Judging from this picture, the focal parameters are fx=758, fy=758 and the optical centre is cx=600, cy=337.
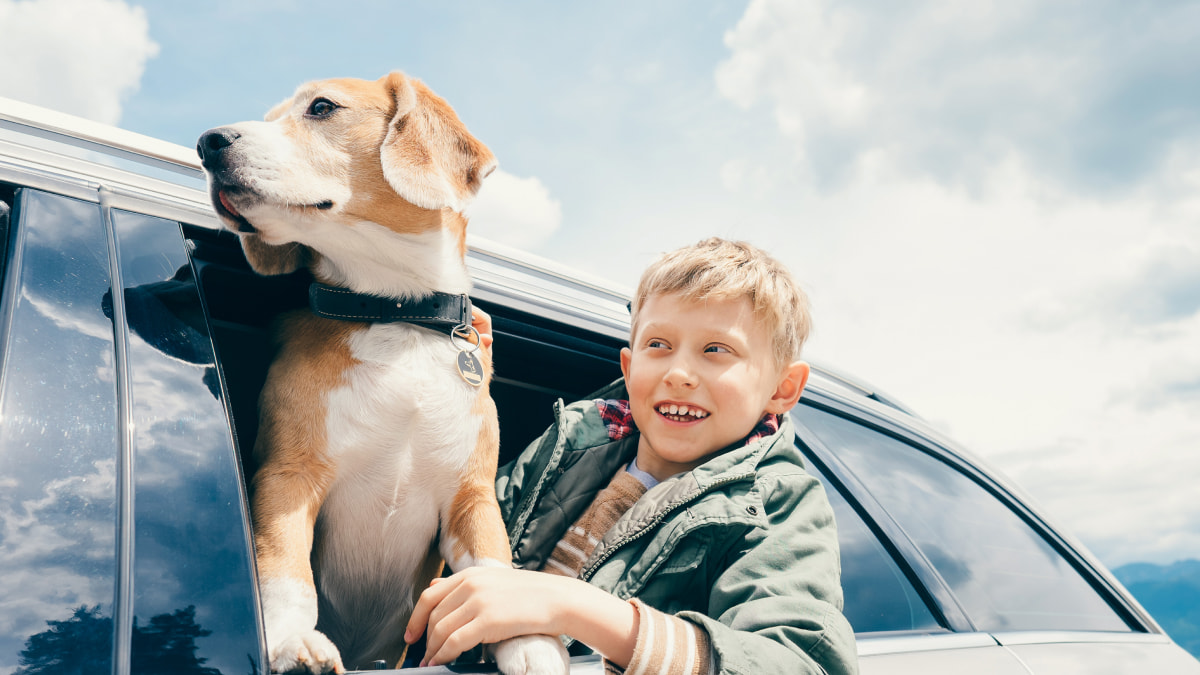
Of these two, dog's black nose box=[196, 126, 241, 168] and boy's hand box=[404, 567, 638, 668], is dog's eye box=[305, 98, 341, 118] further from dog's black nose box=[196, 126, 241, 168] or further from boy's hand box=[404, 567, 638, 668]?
boy's hand box=[404, 567, 638, 668]

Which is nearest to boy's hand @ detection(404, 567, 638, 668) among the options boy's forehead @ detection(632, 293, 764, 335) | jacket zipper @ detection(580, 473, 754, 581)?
jacket zipper @ detection(580, 473, 754, 581)

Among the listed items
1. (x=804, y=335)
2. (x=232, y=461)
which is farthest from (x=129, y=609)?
(x=804, y=335)

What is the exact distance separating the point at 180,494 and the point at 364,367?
0.58m

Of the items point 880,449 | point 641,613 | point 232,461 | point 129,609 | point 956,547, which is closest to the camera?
point 129,609

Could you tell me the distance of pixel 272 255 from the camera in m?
1.66

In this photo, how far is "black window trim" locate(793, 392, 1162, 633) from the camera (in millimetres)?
2053

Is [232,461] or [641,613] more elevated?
[232,461]

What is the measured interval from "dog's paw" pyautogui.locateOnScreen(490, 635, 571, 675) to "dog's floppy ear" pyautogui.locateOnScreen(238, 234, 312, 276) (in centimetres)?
96

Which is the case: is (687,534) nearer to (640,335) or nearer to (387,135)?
(640,335)

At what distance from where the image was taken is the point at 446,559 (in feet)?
5.25

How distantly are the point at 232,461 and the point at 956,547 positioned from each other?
202 cm

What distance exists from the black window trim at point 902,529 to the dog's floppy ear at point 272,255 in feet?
4.57

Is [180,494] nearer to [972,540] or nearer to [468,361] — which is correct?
[468,361]

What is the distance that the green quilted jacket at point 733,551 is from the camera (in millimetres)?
1244
